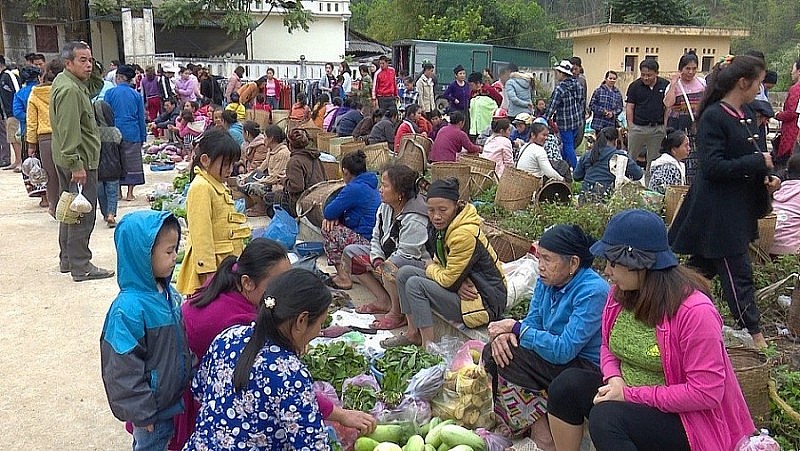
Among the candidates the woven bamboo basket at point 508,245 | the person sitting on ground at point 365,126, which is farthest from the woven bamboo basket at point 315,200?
the person sitting on ground at point 365,126

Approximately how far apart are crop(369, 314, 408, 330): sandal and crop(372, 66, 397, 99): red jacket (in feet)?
32.1

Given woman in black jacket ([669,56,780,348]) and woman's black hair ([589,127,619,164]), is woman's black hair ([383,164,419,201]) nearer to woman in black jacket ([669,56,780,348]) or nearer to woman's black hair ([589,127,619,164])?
woman in black jacket ([669,56,780,348])

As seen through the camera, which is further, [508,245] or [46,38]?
[46,38]

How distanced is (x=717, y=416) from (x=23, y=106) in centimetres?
1091

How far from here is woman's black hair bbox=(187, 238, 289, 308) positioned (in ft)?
9.64

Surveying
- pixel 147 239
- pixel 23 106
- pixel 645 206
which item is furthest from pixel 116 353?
pixel 23 106

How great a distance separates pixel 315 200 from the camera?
671 centimetres

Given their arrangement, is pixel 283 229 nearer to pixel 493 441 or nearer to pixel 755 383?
pixel 493 441

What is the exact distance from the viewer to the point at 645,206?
241 inches

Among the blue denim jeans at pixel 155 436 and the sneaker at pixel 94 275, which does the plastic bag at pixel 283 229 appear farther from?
the blue denim jeans at pixel 155 436

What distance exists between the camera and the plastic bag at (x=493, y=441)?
3.42m

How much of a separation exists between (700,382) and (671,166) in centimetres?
462

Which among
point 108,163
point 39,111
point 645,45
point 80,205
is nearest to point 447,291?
point 80,205

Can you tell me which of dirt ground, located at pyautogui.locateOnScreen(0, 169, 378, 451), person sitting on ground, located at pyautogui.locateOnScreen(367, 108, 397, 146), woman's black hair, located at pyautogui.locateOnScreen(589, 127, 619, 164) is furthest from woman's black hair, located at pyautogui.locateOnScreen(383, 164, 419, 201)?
person sitting on ground, located at pyautogui.locateOnScreen(367, 108, 397, 146)
